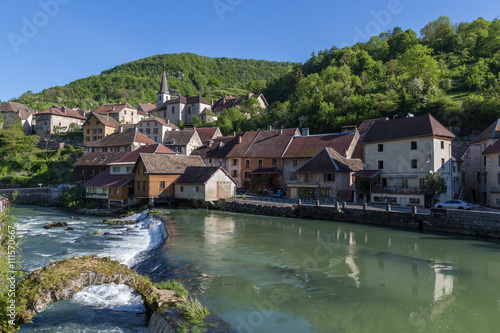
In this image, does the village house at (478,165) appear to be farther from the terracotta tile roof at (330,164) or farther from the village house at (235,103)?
the village house at (235,103)

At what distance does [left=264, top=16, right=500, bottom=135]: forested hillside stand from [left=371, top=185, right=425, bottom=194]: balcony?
24470 mm

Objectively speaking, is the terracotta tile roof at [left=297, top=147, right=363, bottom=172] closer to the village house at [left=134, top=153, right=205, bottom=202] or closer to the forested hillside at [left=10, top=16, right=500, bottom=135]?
the forested hillside at [left=10, top=16, right=500, bottom=135]

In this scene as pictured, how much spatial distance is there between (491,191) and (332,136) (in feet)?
72.1

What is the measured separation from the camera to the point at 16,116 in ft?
298

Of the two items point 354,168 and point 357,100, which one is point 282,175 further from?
point 357,100

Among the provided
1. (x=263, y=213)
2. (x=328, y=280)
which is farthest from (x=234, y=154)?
(x=328, y=280)

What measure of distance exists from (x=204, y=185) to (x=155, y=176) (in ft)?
22.9

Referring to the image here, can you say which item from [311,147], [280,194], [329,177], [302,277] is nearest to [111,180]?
[280,194]

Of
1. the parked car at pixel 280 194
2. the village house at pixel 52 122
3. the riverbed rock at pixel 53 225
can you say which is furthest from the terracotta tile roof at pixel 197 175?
the village house at pixel 52 122

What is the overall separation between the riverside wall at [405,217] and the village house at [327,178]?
574cm

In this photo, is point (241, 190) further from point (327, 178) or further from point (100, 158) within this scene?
point (100, 158)

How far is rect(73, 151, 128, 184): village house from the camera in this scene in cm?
5828

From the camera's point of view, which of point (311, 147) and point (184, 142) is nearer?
point (311, 147)

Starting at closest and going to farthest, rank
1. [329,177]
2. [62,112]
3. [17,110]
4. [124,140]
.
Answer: [329,177]
[124,140]
[17,110]
[62,112]
